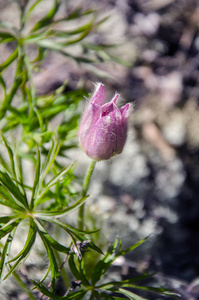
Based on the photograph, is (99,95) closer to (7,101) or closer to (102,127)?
(102,127)

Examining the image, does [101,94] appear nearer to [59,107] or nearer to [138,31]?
[59,107]

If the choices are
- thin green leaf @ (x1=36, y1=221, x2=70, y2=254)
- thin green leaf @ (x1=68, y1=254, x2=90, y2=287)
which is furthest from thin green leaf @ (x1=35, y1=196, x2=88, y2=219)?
thin green leaf @ (x1=68, y1=254, x2=90, y2=287)

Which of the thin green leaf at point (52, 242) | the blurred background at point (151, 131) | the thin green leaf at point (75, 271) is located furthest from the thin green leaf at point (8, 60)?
the thin green leaf at point (75, 271)

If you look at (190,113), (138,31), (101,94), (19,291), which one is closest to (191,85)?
(190,113)

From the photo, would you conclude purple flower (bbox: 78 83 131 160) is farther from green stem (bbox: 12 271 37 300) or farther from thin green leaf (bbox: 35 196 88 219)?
green stem (bbox: 12 271 37 300)

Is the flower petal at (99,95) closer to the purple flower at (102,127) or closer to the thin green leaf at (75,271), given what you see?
the purple flower at (102,127)

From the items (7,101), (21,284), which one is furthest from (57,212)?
(7,101)

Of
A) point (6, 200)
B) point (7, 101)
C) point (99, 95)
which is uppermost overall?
point (7, 101)
